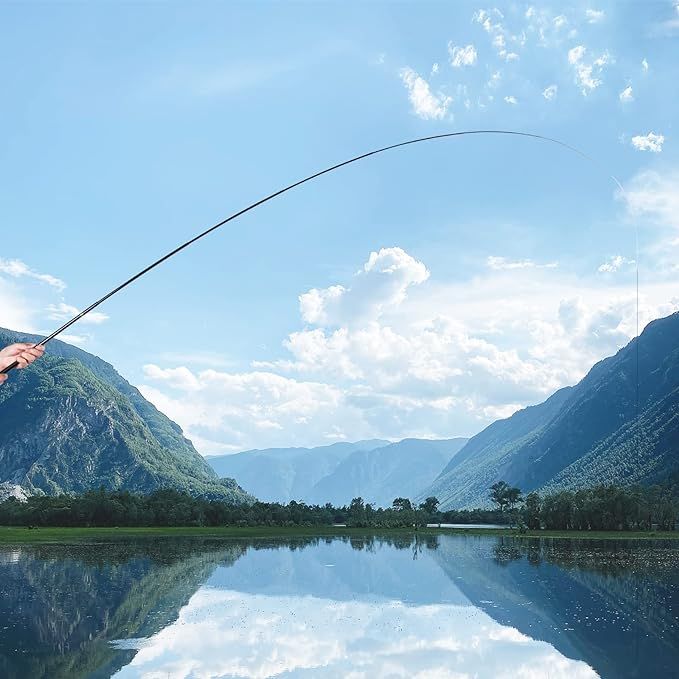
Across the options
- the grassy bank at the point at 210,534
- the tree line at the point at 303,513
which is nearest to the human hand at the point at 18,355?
the grassy bank at the point at 210,534

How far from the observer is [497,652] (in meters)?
31.3

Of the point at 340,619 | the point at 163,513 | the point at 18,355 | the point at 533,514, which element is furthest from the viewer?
the point at 163,513

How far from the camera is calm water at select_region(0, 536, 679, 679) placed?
2884cm

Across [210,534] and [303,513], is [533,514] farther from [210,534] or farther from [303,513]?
[210,534]

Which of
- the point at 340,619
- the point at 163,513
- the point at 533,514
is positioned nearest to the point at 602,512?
the point at 533,514

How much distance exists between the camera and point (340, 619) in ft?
130

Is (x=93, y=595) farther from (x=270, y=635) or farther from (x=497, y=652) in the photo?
(x=497, y=652)

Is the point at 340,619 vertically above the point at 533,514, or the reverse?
the point at 533,514

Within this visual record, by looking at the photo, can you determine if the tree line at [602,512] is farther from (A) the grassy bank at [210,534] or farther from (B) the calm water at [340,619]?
(B) the calm water at [340,619]

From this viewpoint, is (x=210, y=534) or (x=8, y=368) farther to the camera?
(x=210, y=534)

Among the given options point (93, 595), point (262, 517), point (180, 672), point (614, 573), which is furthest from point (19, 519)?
point (180, 672)

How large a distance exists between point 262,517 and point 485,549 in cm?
9884

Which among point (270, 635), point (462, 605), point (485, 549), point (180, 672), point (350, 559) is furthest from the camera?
point (485, 549)

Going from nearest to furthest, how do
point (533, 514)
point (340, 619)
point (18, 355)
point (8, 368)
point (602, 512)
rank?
point (8, 368)
point (18, 355)
point (340, 619)
point (602, 512)
point (533, 514)
